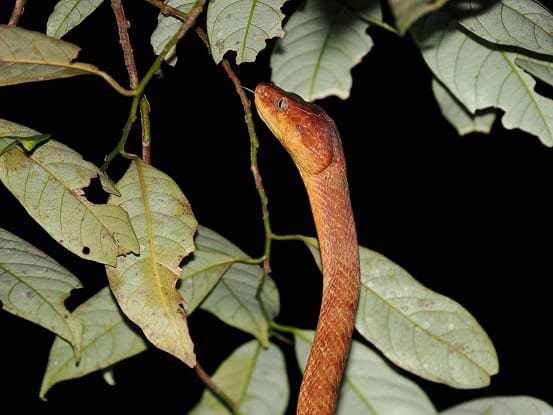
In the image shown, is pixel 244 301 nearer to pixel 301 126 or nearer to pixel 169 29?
pixel 301 126

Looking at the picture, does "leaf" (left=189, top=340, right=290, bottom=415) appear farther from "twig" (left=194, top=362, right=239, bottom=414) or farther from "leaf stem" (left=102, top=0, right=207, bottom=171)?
"leaf stem" (left=102, top=0, right=207, bottom=171)

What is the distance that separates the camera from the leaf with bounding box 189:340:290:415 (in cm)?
194

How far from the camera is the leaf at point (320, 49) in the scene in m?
1.96

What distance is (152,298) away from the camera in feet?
4.61

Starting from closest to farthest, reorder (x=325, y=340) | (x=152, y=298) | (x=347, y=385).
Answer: (x=152, y=298), (x=325, y=340), (x=347, y=385)

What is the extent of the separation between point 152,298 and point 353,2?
91 cm

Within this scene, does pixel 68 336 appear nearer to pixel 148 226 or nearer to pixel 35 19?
pixel 148 226

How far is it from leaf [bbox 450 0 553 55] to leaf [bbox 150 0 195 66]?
0.66 metres

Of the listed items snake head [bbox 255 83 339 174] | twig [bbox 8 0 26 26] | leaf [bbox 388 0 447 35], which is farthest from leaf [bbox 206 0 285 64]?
leaf [bbox 388 0 447 35]

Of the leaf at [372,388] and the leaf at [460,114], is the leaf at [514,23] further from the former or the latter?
the leaf at [372,388]

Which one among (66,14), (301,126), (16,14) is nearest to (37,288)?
(16,14)

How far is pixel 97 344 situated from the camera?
5.40ft

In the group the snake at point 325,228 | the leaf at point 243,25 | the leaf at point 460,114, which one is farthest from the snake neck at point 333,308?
the leaf at point 243,25

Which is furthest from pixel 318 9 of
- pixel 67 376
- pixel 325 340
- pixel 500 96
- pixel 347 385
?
pixel 67 376
